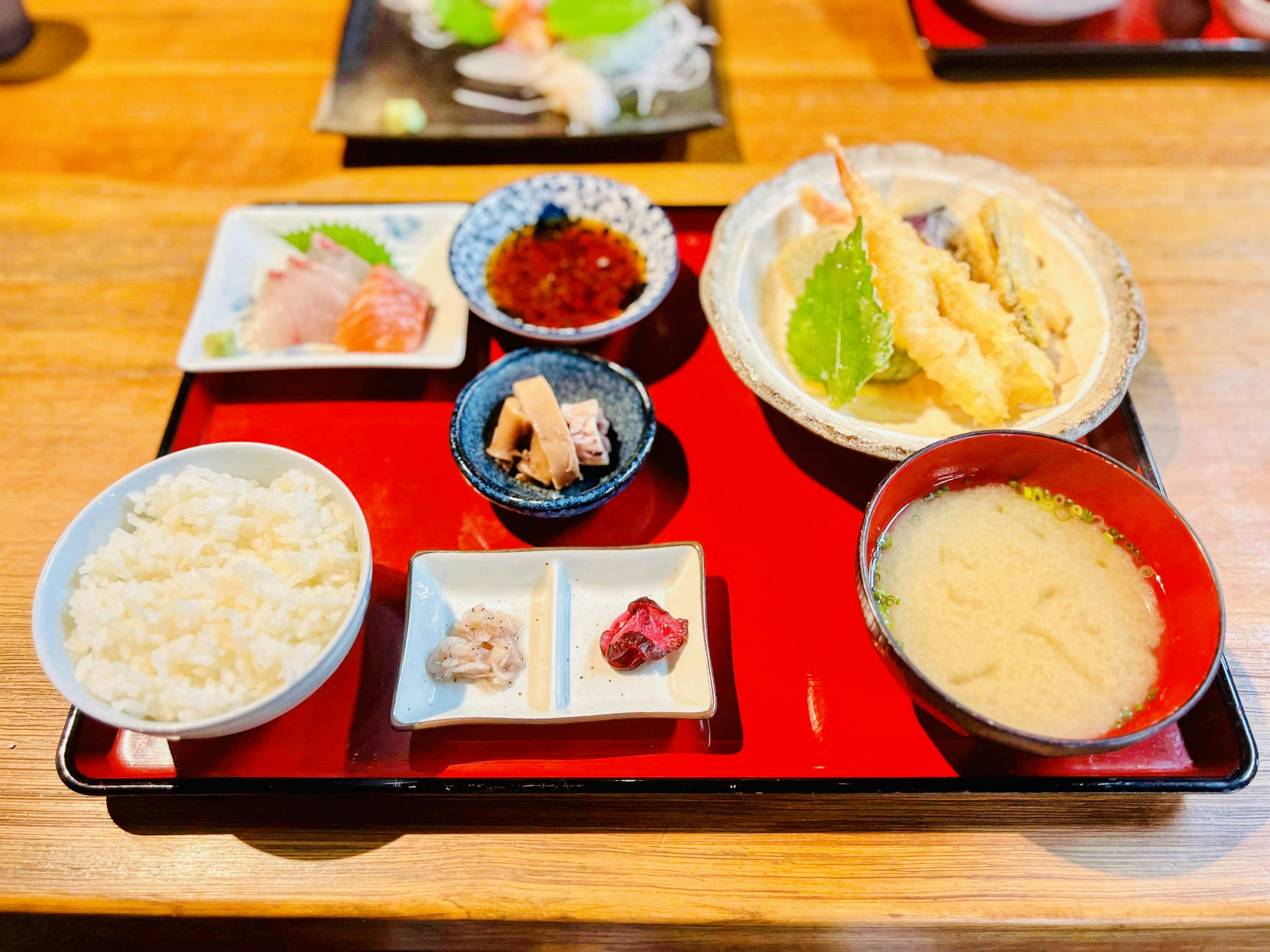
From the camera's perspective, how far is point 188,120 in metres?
2.66

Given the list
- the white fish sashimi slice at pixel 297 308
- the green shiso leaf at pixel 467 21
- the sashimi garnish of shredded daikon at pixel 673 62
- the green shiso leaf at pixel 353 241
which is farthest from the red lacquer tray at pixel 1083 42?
the white fish sashimi slice at pixel 297 308

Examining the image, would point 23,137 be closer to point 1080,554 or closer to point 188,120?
point 188,120

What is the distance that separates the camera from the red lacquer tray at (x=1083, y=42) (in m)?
2.70

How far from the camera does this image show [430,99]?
8.58ft

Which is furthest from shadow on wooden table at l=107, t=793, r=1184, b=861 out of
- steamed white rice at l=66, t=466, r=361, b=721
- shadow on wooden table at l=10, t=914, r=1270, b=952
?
steamed white rice at l=66, t=466, r=361, b=721

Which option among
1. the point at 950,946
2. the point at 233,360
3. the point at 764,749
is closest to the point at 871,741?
the point at 764,749

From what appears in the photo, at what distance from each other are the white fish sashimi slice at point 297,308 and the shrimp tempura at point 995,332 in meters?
1.46

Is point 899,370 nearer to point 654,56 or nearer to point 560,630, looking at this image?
point 560,630

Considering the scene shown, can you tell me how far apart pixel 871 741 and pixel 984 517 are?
0.46 metres

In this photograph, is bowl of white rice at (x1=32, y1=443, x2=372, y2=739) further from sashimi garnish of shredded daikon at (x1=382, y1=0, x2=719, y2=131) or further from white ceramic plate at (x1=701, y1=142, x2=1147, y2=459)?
sashimi garnish of shredded daikon at (x1=382, y1=0, x2=719, y2=131)

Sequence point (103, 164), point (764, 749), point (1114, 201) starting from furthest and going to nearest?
point (103, 164)
point (1114, 201)
point (764, 749)

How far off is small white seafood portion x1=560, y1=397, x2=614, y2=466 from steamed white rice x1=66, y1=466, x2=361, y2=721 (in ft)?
1.60

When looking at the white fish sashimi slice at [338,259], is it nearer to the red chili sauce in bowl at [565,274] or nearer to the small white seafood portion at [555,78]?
the red chili sauce in bowl at [565,274]

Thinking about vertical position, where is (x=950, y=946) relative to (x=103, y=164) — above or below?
below
